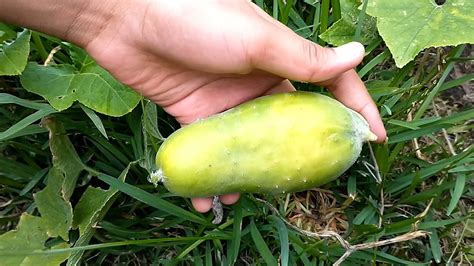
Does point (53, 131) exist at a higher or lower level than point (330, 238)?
higher

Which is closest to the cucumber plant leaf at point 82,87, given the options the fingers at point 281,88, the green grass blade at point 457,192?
the fingers at point 281,88

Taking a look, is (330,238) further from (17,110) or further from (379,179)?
(17,110)

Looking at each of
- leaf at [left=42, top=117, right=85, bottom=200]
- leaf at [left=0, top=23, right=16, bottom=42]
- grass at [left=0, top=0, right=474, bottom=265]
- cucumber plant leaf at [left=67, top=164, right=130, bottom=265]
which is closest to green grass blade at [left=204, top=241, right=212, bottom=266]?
grass at [left=0, top=0, right=474, bottom=265]

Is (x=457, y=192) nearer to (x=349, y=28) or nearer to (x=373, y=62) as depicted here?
(x=373, y=62)

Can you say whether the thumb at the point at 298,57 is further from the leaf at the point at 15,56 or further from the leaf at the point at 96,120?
the leaf at the point at 15,56

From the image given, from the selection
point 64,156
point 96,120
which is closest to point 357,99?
point 96,120

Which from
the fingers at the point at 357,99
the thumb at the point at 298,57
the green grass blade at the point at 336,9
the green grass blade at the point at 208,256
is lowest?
the green grass blade at the point at 208,256

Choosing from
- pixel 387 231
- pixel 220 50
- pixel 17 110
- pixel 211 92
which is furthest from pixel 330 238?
pixel 17 110
